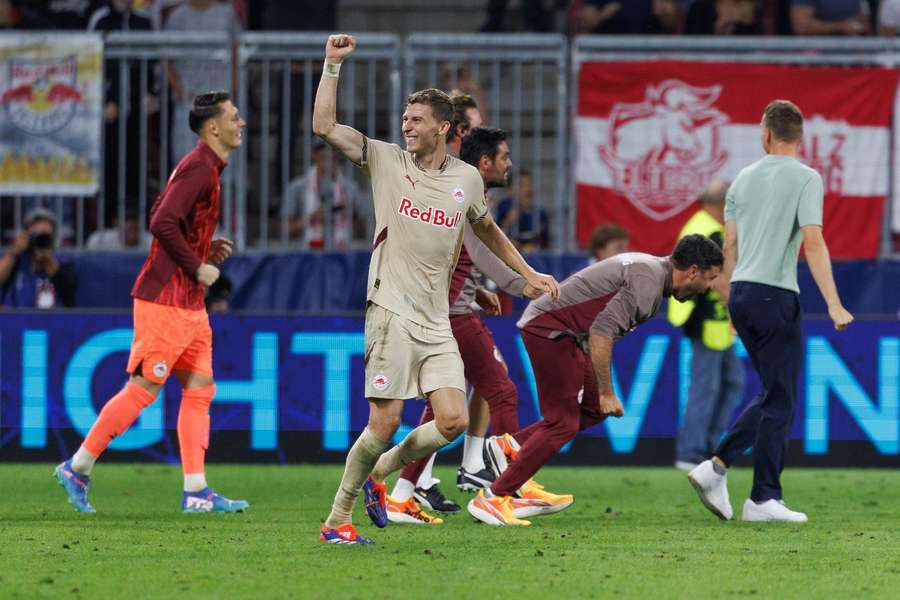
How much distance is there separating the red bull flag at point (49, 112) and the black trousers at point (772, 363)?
6.67m

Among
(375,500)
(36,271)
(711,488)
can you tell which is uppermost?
(36,271)

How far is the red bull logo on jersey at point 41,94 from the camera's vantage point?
13258mm

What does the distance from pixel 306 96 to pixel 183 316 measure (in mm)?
4906

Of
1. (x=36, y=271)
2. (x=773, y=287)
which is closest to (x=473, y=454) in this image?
(x=773, y=287)

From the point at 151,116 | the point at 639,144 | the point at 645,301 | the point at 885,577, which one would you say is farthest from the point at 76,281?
the point at 885,577

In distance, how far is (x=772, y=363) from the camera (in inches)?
335

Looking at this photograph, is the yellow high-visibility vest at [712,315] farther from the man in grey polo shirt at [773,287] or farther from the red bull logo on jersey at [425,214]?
the red bull logo on jersey at [425,214]

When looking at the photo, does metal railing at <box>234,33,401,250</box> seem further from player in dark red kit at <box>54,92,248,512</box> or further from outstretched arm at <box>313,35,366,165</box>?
outstretched arm at <box>313,35,366,165</box>

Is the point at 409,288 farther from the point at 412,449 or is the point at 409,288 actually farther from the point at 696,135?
the point at 696,135

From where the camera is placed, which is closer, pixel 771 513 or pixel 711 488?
pixel 771 513

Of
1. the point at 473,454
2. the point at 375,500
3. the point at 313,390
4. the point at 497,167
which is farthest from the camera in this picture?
the point at 313,390

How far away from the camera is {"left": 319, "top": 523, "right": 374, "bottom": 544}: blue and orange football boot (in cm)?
730

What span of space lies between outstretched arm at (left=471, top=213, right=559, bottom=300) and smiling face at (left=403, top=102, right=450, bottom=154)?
0.52 m

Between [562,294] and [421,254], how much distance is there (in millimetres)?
1496
